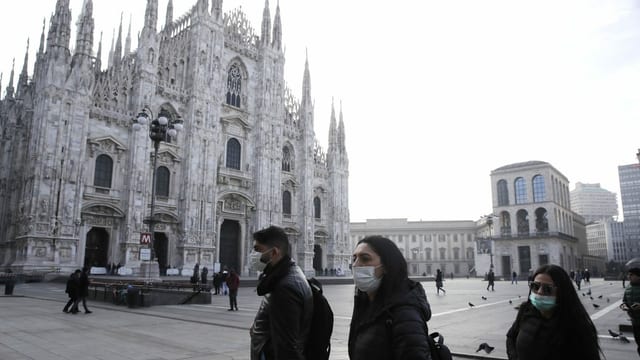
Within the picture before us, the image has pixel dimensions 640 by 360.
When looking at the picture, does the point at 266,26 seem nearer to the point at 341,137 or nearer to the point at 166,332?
the point at 341,137

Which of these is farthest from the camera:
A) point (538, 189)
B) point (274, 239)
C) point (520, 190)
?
point (520, 190)

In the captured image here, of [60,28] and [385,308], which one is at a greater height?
[60,28]

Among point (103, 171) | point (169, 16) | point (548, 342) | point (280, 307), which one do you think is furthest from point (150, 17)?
point (548, 342)

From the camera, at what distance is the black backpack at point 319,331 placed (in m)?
3.42

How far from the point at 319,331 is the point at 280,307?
0.41 meters

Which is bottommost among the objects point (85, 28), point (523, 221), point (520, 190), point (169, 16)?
point (523, 221)

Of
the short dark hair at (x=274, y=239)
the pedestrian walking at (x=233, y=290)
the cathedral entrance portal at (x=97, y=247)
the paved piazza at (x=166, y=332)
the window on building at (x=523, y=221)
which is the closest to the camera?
the short dark hair at (x=274, y=239)

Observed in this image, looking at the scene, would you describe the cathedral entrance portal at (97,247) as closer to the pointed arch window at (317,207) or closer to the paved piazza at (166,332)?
the paved piazza at (166,332)

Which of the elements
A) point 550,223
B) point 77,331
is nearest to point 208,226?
point 77,331

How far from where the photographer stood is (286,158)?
45.4 metres

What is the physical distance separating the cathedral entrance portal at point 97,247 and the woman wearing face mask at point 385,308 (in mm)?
31348

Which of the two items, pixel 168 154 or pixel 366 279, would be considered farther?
pixel 168 154

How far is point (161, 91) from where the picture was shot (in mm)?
34750

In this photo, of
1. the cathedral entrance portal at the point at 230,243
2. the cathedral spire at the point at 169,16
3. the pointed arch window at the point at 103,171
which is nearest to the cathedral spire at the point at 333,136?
the cathedral entrance portal at the point at 230,243
